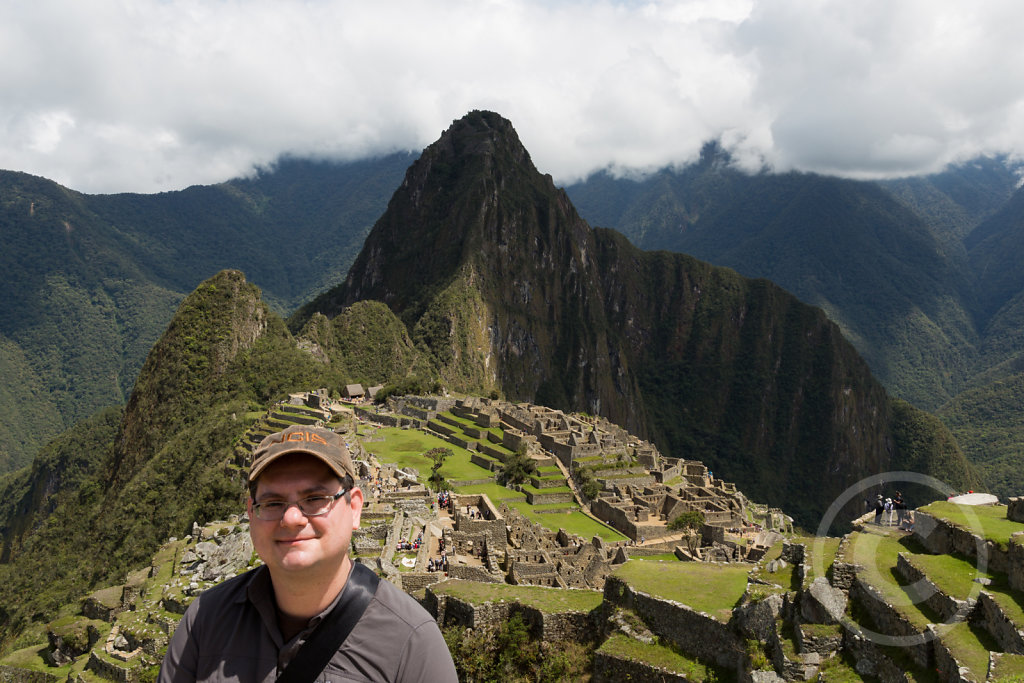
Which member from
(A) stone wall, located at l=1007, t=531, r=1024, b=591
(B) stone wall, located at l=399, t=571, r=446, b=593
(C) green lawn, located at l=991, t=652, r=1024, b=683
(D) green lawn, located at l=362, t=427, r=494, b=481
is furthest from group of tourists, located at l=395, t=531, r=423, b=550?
(D) green lawn, located at l=362, t=427, r=494, b=481

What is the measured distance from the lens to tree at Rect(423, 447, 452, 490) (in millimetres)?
41178

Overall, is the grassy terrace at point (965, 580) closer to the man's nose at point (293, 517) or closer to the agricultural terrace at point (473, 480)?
the man's nose at point (293, 517)

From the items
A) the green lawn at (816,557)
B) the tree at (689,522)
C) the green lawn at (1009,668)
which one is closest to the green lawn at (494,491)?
the tree at (689,522)

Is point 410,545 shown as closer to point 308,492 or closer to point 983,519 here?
point 983,519

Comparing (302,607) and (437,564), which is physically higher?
(302,607)

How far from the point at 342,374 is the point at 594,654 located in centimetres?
9113

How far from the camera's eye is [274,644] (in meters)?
3.46

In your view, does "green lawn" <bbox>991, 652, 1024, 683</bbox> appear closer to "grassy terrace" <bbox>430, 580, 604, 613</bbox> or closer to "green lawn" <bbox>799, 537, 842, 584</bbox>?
"green lawn" <bbox>799, 537, 842, 584</bbox>

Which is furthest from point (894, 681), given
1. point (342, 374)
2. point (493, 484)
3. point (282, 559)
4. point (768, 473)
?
→ point (768, 473)

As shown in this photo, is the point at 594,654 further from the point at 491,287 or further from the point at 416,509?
the point at 491,287

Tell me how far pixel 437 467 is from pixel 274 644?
1783 inches

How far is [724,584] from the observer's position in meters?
16.8

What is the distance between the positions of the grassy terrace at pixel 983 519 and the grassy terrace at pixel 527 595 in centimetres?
848

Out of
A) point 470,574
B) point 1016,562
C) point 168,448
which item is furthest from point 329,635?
point 168,448
